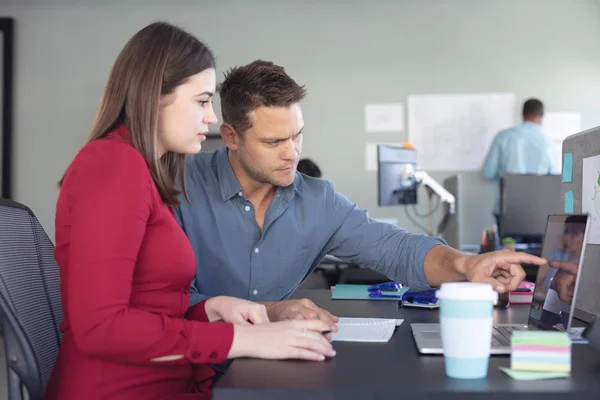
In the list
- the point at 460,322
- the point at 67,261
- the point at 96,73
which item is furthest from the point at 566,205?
the point at 96,73

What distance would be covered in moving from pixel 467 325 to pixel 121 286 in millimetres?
509

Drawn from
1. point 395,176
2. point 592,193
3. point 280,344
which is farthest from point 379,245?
point 395,176

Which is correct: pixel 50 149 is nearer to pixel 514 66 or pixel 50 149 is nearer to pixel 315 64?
pixel 315 64

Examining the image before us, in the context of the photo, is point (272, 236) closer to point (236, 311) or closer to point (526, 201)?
point (236, 311)

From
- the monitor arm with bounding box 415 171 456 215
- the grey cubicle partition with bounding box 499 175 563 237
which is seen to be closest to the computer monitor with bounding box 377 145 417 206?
the monitor arm with bounding box 415 171 456 215

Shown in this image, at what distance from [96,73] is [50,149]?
2.63ft

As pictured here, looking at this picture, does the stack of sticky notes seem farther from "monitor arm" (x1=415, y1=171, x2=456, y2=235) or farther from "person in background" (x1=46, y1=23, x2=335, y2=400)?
"monitor arm" (x1=415, y1=171, x2=456, y2=235)

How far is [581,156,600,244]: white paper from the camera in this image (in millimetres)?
1413

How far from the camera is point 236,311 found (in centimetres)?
129

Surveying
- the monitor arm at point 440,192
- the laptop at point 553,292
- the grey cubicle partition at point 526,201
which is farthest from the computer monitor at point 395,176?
the laptop at point 553,292

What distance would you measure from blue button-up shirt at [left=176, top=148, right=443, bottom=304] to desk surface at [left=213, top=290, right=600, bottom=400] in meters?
0.60

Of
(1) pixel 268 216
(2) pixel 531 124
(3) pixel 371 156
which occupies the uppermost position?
(2) pixel 531 124

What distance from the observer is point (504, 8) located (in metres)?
6.03

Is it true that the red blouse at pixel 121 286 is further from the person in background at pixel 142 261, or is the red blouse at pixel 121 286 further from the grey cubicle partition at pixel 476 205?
the grey cubicle partition at pixel 476 205
